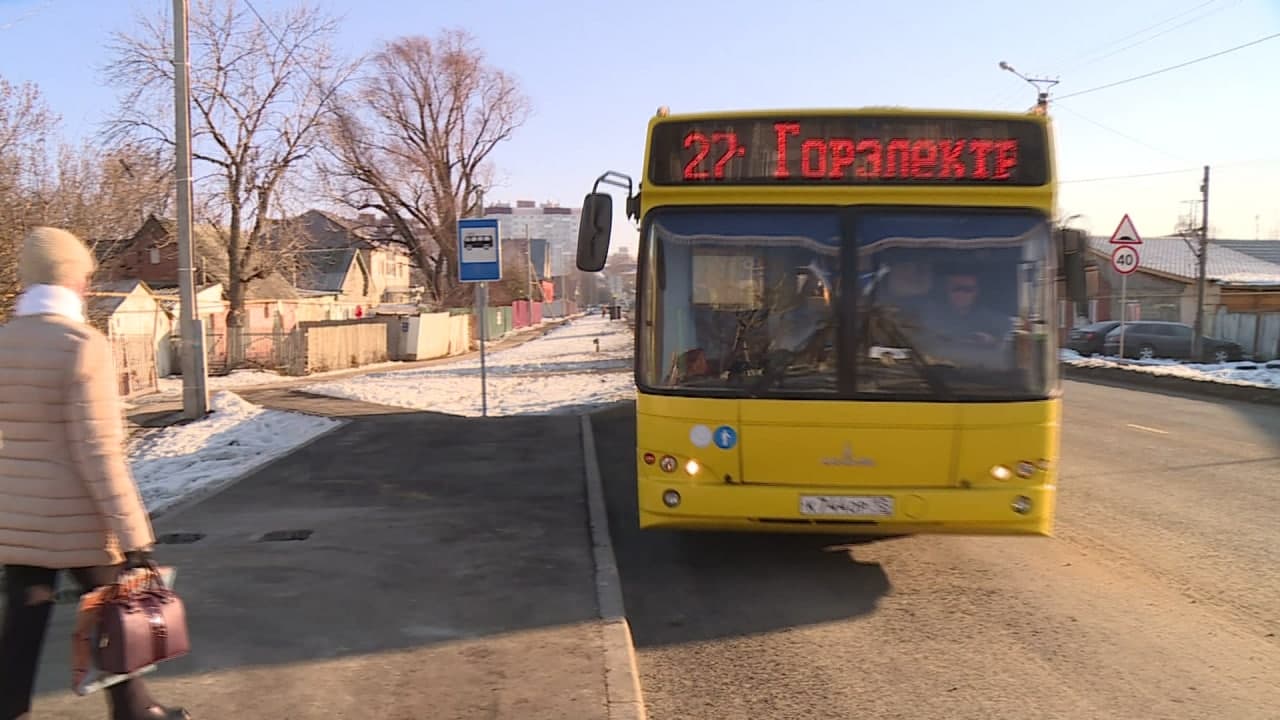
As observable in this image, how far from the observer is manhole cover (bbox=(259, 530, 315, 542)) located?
7.14 meters

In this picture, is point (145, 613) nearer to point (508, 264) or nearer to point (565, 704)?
point (565, 704)

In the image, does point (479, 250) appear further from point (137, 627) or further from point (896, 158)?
point (137, 627)

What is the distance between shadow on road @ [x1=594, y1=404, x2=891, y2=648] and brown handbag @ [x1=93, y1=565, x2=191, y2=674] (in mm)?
2657

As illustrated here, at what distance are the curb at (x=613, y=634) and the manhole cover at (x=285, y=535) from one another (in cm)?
218

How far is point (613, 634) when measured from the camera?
16.6 feet

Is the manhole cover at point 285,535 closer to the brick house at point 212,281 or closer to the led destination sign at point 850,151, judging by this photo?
the led destination sign at point 850,151

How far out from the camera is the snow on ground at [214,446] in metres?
10.9

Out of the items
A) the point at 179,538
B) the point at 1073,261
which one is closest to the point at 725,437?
the point at 1073,261

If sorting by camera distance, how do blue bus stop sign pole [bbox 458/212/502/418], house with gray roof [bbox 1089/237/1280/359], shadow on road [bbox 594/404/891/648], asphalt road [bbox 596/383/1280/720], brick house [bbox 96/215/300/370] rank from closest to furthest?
asphalt road [bbox 596/383/1280/720], shadow on road [bbox 594/404/891/648], blue bus stop sign pole [bbox 458/212/502/418], brick house [bbox 96/215/300/370], house with gray roof [bbox 1089/237/1280/359]

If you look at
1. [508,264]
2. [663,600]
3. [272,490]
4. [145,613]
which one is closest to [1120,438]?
[663,600]

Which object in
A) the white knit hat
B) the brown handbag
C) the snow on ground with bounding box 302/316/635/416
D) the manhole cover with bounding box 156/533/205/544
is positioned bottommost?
the snow on ground with bounding box 302/316/635/416

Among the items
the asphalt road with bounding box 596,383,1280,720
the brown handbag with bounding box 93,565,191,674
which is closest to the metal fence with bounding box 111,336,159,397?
the asphalt road with bounding box 596,383,1280,720

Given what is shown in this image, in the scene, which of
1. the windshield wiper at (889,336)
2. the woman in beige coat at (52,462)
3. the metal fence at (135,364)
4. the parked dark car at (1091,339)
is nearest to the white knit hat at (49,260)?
the woman in beige coat at (52,462)

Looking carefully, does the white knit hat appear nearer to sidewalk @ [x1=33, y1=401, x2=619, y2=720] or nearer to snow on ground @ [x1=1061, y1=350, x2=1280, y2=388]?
sidewalk @ [x1=33, y1=401, x2=619, y2=720]
